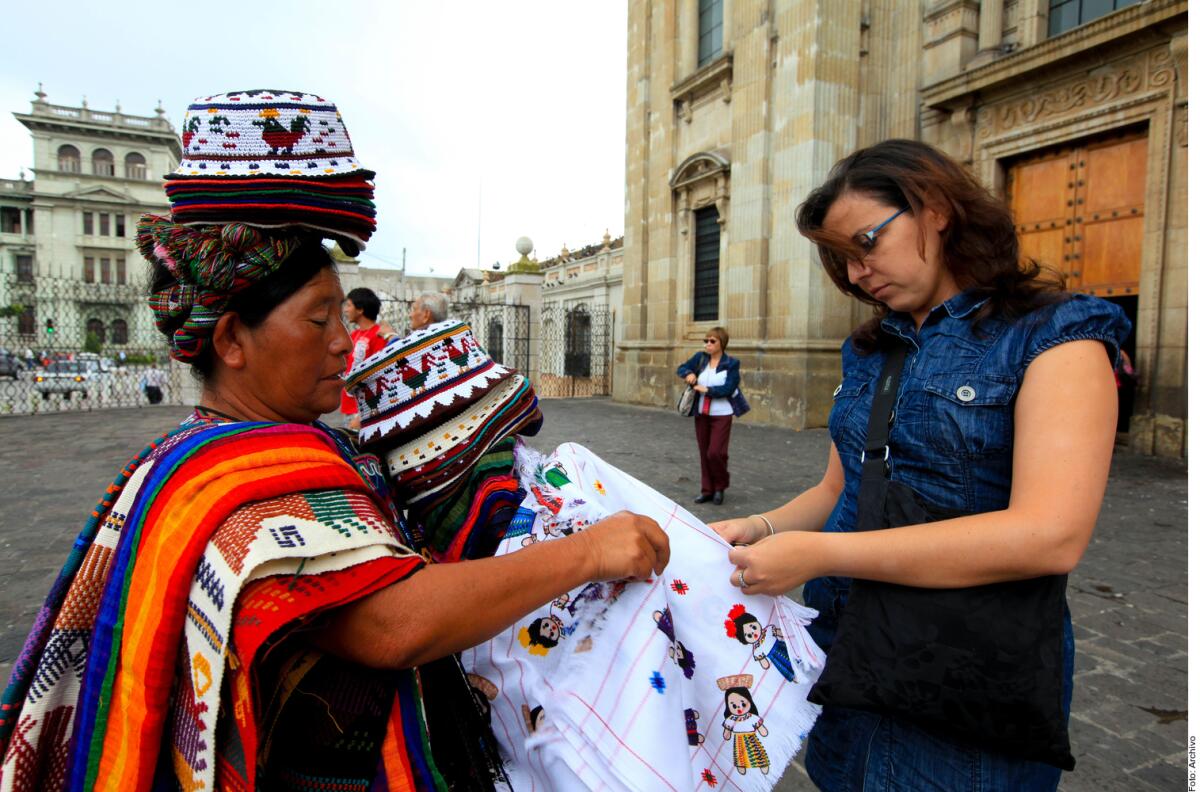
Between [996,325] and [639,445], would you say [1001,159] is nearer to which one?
[639,445]

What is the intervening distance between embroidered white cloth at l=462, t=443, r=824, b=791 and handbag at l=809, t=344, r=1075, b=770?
0.53 feet

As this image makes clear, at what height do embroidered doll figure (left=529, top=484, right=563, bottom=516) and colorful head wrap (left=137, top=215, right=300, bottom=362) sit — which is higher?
colorful head wrap (left=137, top=215, right=300, bottom=362)

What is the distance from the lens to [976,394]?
1.27m

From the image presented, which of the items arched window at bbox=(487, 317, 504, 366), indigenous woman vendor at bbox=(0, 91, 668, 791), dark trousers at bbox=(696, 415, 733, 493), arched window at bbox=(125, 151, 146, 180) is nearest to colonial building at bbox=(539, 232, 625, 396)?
arched window at bbox=(487, 317, 504, 366)

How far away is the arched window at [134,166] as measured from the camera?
62062 millimetres

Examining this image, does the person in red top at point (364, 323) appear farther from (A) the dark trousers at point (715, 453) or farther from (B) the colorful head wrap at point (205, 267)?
(B) the colorful head wrap at point (205, 267)

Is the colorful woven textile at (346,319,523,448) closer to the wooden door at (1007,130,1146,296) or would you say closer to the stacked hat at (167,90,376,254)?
the stacked hat at (167,90,376,254)

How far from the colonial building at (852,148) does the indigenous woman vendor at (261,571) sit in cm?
903

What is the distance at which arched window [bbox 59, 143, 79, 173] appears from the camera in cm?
5944

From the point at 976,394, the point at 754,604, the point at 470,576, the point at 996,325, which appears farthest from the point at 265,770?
the point at 996,325

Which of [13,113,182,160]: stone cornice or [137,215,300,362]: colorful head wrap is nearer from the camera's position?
[137,215,300,362]: colorful head wrap

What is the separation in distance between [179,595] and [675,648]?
0.85 metres

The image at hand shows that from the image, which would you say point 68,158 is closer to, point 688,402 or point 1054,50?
point 688,402

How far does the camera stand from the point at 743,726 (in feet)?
4.43
